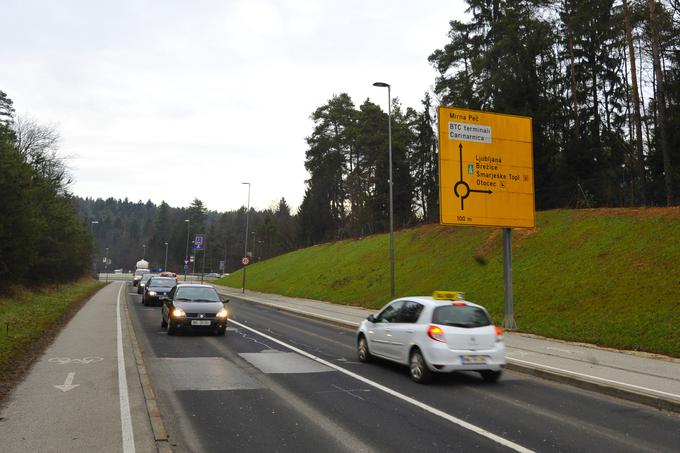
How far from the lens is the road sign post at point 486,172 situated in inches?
650

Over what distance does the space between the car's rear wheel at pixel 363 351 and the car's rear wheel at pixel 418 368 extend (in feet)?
6.35

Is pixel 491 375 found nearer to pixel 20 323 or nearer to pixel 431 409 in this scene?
pixel 431 409

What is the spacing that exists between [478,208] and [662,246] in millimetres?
7713

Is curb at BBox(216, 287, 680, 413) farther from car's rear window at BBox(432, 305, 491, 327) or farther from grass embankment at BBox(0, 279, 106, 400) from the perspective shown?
grass embankment at BBox(0, 279, 106, 400)

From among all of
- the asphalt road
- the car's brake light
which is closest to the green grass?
the asphalt road

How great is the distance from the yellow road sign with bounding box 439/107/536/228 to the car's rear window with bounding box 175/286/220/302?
7.92 m

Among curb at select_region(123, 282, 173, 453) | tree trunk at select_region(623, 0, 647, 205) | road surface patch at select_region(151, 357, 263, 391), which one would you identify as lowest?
road surface patch at select_region(151, 357, 263, 391)

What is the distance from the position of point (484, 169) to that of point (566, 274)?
635 cm

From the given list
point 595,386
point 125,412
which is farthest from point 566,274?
point 125,412

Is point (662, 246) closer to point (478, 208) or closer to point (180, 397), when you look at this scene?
point (478, 208)

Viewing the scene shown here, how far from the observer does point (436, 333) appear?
912 centimetres

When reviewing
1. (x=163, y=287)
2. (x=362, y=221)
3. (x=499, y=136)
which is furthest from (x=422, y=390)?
(x=362, y=221)

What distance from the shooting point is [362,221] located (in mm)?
61375

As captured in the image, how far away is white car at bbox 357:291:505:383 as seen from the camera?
905 cm
